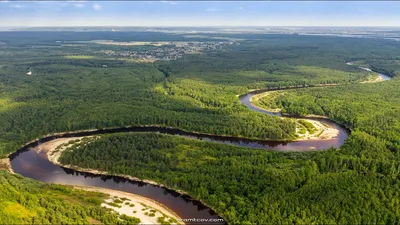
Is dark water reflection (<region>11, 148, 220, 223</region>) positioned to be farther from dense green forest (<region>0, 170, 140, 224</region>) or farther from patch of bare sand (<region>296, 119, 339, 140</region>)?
patch of bare sand (<region>296, 119, 339, 140</region>)

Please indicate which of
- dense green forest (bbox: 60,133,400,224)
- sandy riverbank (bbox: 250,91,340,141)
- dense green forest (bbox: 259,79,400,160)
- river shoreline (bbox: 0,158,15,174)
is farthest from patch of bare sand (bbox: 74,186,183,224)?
sandy riverbank (bbox: 250,91,340,141)

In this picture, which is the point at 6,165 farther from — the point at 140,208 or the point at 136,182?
the point at 140,208

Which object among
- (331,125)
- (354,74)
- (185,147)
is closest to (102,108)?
(185,147)

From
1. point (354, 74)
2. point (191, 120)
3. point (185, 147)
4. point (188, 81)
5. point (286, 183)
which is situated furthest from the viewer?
point (354, 74)

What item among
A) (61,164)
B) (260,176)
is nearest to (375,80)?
(260,176)

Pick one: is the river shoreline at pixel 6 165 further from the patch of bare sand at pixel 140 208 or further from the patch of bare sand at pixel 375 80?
the patch of bare sand at pixel 375 80

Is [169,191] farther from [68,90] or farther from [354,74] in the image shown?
[354,74]
